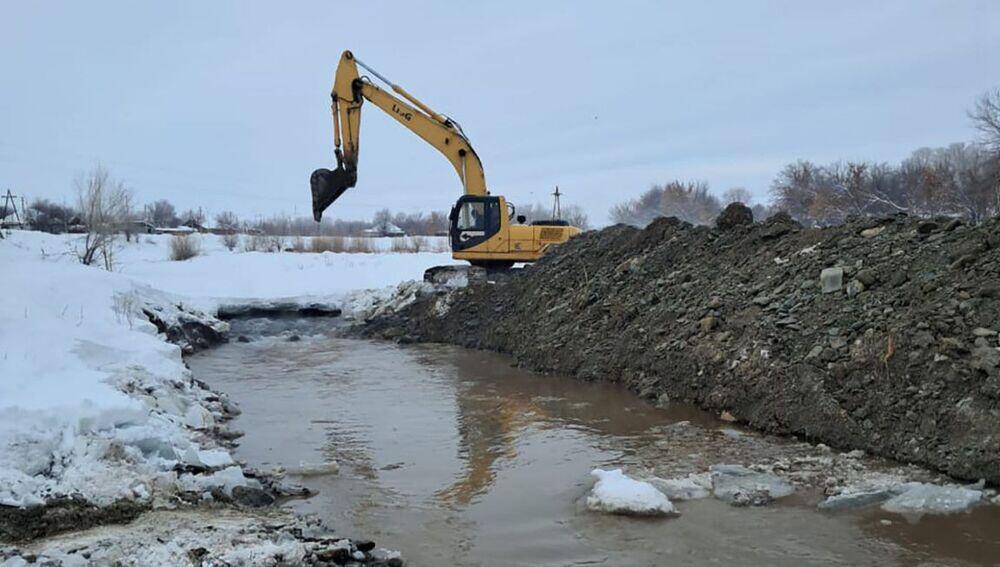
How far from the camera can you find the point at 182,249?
30.5m

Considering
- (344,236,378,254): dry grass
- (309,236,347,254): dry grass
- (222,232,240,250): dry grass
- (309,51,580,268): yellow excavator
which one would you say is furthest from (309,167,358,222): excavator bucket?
(222,232,240,250): dry grass

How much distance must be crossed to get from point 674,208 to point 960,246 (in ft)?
214

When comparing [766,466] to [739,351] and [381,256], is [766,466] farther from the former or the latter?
[381,256]

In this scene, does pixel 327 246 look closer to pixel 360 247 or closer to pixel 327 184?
pixel 360 247

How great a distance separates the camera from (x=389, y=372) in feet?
41.4

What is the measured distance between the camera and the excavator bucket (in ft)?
53.8

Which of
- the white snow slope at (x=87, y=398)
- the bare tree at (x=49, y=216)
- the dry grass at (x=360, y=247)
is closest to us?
the white snow slope at (x=87, y=398)

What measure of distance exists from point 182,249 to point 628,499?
28.5m

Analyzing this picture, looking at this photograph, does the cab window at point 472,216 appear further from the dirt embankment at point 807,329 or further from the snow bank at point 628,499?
the snow bank at point 628,499

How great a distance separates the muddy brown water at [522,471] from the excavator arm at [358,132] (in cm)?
543

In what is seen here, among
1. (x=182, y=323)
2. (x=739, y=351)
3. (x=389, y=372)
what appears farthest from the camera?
(x=182, y=323)

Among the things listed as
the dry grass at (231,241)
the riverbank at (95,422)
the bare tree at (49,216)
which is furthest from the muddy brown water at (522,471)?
the bare tree at (49,216)

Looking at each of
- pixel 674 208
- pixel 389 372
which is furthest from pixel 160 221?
pixel 389 372

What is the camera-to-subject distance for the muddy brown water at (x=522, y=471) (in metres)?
4.95
